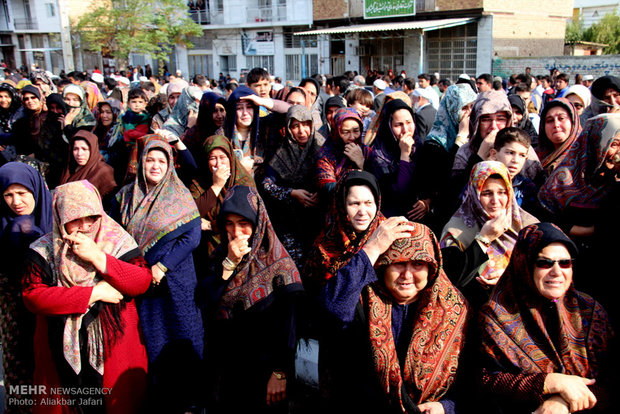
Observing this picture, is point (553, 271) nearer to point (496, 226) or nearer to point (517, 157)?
point (496, 226)

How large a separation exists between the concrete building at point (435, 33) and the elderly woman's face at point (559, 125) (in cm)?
1591

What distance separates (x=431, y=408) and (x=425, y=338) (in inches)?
11.0

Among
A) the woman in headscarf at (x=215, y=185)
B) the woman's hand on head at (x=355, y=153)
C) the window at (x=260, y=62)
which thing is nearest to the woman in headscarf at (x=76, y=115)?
the woman in headscarf at (x=215, y=185)

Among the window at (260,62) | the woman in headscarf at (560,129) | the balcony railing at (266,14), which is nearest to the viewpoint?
the woman in headscarf at (560,129)

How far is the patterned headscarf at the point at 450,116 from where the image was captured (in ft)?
13.0

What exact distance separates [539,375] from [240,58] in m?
27.7

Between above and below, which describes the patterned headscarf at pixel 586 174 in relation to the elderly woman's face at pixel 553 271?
above

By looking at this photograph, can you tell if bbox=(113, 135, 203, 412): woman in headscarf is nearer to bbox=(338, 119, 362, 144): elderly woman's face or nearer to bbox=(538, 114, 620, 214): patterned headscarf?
bbox=(338, 119, 362, 144): elderly woman's face

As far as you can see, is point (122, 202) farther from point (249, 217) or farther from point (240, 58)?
point (240, 58)

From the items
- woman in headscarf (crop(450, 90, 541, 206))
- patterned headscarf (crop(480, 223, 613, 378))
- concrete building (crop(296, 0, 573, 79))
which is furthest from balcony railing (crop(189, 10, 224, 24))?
patterned headscarf (crop(480, 223, 613, 378))

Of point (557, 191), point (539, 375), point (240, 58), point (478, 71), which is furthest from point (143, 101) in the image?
point (240, 58)

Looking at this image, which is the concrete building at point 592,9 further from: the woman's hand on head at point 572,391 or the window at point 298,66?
the woman's hand on head at point 572,391

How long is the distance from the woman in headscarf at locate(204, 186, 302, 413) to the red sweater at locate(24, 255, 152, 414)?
42 cm

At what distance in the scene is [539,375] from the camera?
1.85 m
